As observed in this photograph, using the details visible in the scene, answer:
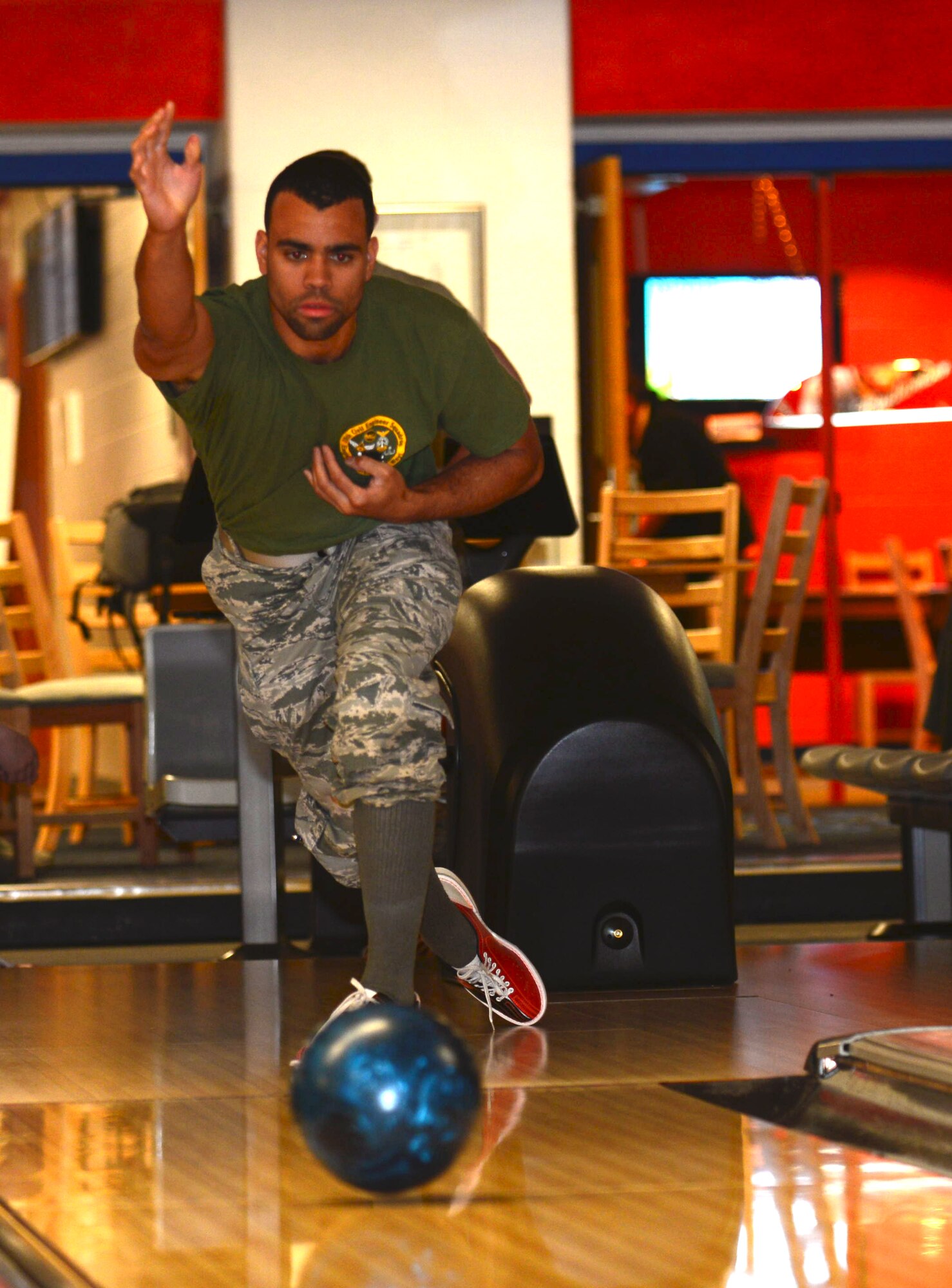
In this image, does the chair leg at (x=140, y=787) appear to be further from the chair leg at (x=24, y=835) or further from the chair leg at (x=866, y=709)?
the chair leg at (x=866, y=709)

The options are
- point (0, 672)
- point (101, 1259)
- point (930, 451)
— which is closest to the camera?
point (101, 1259)

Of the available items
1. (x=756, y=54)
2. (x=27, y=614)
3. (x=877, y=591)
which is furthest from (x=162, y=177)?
(x=877, y=591)

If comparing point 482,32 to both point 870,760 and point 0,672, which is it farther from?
point 870,760

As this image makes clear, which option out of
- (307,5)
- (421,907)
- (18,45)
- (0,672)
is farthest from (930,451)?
(421,907)

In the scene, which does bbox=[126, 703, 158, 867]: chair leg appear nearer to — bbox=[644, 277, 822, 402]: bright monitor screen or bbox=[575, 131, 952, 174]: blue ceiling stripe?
bbox=[575, 131, 952, 174]: blue ceiling stripe

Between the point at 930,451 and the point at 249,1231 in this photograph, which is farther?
the point at 930,451

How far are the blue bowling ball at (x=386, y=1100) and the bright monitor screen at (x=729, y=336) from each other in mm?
7421

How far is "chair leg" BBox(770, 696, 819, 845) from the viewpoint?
16.2 ft

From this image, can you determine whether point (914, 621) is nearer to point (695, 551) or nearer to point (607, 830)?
point (695, 551)

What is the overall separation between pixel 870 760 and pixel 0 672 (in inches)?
117

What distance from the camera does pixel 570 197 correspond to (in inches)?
240

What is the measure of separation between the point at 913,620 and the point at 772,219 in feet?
10.7

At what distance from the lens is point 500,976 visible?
2.14 m

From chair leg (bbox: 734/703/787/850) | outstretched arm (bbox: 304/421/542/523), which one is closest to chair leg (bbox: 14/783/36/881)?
chair leg (bbox: 734/703/787/850)
